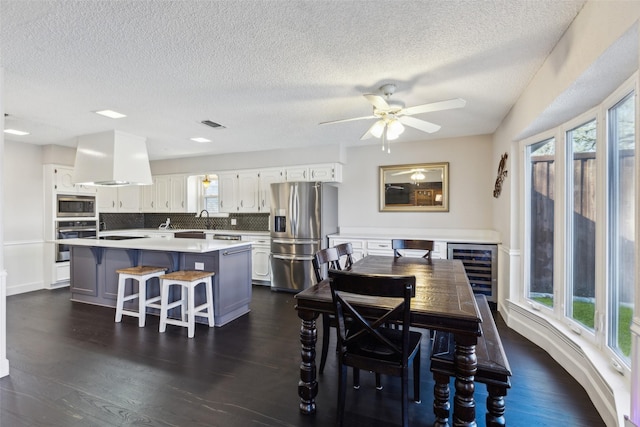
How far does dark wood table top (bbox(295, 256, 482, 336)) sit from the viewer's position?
5.16ft

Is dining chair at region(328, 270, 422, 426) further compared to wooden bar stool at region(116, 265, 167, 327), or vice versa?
→ wooden bar stool at region(116, 265, 167, 327)

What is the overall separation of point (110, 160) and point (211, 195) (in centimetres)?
248

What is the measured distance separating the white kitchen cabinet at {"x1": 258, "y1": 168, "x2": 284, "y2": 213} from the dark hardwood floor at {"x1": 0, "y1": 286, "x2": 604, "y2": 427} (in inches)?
104

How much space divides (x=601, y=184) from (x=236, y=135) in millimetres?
4155

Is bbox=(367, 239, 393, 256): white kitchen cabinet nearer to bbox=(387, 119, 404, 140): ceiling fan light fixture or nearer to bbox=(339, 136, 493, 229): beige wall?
bbox=(339, 136, 493, 229): beige wall

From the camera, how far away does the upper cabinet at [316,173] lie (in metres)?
5.29

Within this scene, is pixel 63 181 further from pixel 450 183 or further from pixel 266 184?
pixel 450 183

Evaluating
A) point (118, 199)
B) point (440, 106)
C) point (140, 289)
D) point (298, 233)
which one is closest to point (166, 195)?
point (118, 199)

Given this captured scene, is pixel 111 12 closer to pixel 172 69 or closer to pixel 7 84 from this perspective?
pixel 172 69

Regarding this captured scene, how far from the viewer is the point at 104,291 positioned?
4.27m

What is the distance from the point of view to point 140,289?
3523mm

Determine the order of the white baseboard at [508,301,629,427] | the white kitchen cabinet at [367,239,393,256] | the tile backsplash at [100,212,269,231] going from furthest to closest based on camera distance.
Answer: the tile backsplash at [100,212,269,231]
the white kitchen cabinet at [367,239,393,256]
the white baseboard at [508,301,629,427]

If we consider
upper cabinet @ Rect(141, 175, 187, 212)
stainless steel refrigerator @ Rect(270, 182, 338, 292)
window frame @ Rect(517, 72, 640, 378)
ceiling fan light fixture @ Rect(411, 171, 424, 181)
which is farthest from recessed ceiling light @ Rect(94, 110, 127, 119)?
window frame @ Rect(517, 72, 640, 378)

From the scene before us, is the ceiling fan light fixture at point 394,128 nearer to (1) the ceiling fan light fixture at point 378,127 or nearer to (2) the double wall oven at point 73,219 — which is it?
(1) the ceiling fan light fixture at point 378,127
